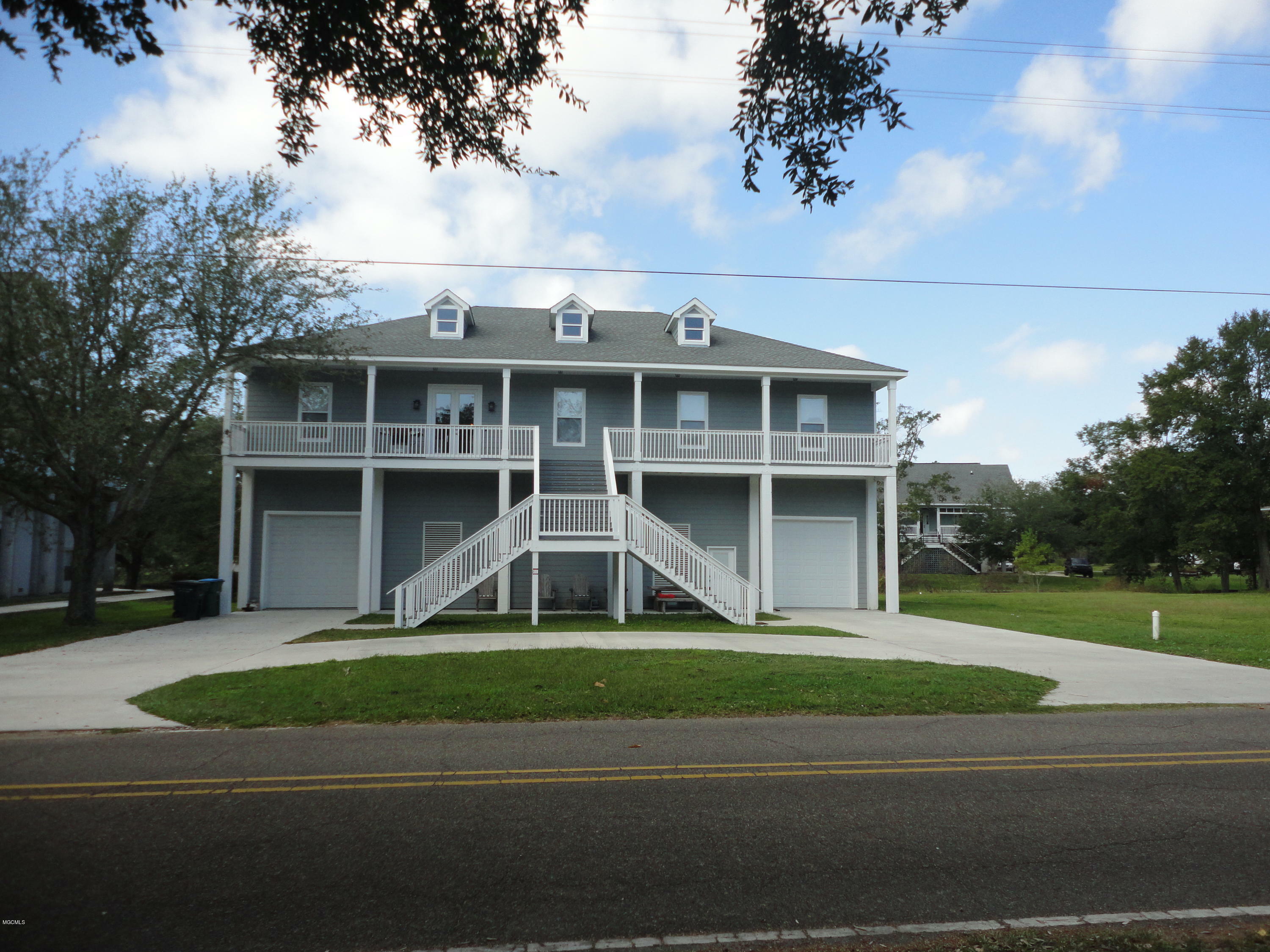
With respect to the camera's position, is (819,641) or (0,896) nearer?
(0,896)

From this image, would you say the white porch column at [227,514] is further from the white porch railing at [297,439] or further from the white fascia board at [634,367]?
the white fascia board at [634,367]

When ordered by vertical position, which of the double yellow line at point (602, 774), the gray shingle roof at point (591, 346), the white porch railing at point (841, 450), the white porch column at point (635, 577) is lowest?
the double yellow line at point (602, 774)

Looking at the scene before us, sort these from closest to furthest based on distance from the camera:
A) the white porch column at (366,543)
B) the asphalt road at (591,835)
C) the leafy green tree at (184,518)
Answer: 1. the asphalt road at (591,835)
2. the leafy green tree at (184,518)
3. the white porch column at (366,543)

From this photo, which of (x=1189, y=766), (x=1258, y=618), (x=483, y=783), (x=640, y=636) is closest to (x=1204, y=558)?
(x=1258, y=618)

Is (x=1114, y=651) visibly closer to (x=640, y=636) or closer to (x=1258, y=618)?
(x=640, y=636)

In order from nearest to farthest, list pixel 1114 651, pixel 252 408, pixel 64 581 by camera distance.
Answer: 1. pixel 1114 651
2. pixel 252 408
3. pixel 64 581

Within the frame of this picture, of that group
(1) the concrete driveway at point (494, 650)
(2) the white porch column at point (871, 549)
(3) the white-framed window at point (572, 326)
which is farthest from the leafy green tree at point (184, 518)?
(2) the white porch column at point (871, 549)

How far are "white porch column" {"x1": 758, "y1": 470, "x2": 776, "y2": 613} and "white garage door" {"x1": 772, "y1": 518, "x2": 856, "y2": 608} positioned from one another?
39.6 inches

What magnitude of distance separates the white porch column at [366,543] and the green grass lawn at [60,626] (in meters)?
3.92

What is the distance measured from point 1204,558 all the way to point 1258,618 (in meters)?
25.0

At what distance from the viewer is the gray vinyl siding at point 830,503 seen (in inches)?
901

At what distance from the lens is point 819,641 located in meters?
14.6

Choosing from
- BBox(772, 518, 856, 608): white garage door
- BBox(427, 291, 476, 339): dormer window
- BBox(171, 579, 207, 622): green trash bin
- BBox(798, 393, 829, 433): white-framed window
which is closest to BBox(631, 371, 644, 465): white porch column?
BBox(772, 518, 856, 608): white garage door

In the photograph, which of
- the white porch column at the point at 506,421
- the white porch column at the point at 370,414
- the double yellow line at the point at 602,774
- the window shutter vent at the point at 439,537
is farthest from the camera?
the window shutter vent at the point at 439,537
